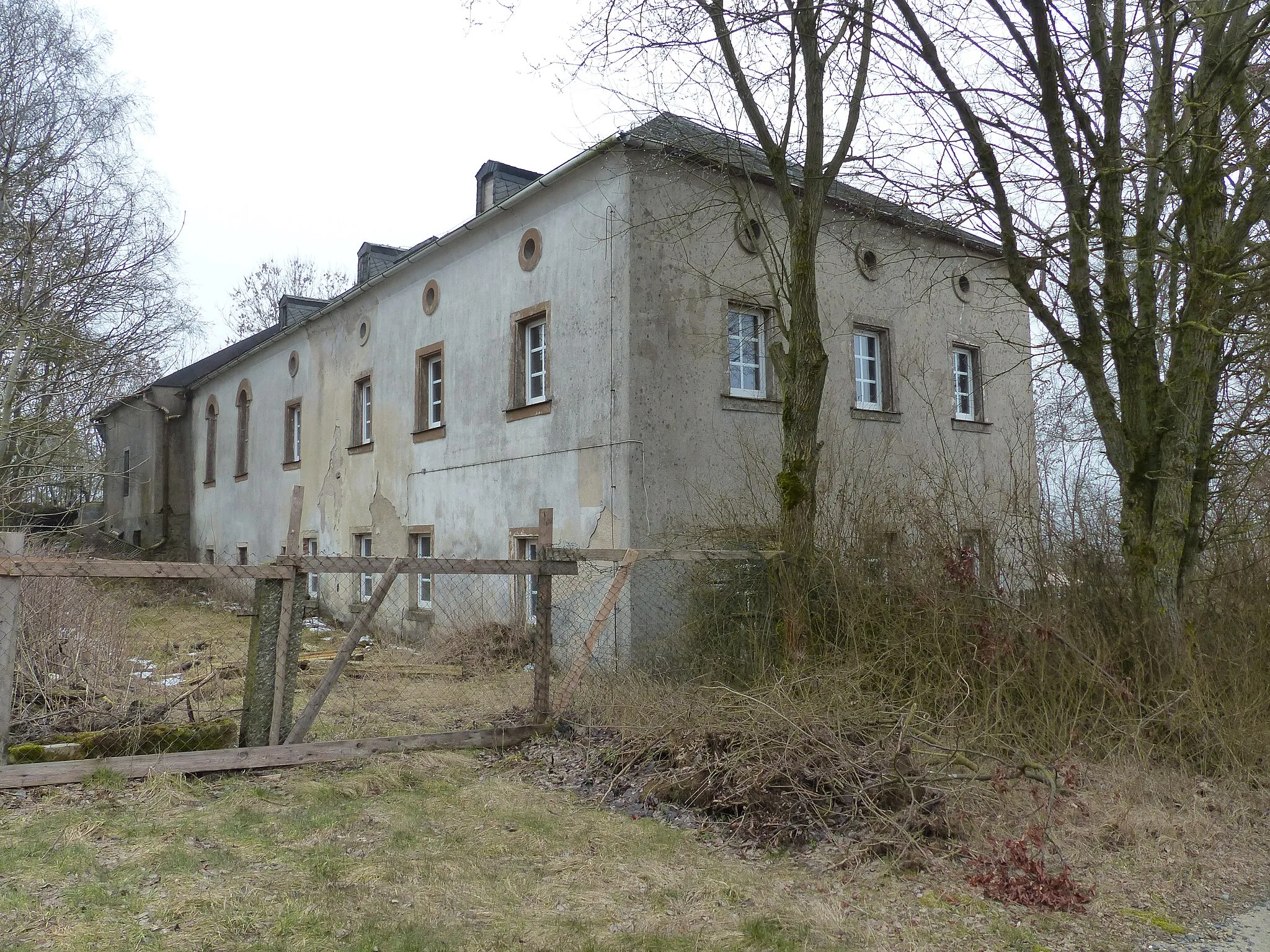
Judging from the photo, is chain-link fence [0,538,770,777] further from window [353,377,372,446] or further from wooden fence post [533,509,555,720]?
window [353,377,372,446]

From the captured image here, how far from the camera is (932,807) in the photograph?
561 centimetres

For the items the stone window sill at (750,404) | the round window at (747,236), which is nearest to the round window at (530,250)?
the round window at (747,236)

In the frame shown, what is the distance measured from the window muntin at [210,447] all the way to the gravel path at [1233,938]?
87.8 ft

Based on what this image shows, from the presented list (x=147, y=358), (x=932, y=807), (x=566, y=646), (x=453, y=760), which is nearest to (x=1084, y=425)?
(x=566, y=646)

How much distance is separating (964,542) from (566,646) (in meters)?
5.70

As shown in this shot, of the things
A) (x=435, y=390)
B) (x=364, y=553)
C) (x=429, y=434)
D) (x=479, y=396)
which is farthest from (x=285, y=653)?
(x=364, y=553)

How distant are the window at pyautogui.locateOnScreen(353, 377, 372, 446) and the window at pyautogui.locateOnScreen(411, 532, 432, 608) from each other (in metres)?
2.89

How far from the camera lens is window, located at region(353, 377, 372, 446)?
18.7 m

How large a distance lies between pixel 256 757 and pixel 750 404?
8051 millimetres

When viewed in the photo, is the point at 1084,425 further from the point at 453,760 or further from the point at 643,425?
the point at 453,760

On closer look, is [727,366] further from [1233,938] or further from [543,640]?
[1233,938]

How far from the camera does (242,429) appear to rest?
25.2 metres

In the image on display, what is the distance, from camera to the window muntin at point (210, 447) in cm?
2719

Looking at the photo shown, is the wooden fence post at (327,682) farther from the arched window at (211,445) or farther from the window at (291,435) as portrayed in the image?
the arched window at (211,445)
